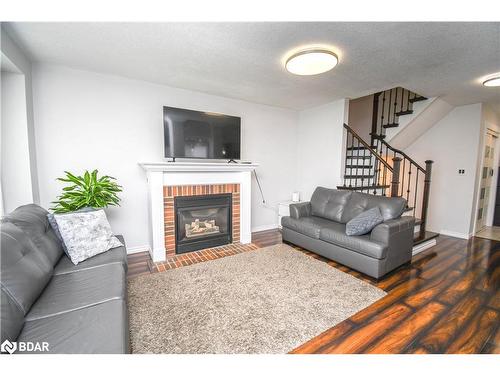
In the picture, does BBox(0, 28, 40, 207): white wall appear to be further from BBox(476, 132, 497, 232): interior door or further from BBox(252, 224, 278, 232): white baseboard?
BBox(476, 132, 497, 232): interior door

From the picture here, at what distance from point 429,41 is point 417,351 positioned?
8.50 feet

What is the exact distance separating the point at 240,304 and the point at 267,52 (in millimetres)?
2520

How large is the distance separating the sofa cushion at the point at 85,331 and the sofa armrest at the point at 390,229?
8.36ft

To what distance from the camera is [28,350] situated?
102cm

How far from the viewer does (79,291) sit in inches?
57.8

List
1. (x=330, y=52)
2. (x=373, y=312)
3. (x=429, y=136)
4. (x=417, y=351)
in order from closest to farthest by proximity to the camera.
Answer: (x=417, y=351) → (x=373, y=312) → (x=330, y=52) → (x=429, y=136)

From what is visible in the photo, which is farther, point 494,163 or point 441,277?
point 494,163

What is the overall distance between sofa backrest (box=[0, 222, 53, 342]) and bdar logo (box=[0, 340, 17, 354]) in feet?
0.07

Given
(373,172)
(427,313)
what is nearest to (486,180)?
(373,172)

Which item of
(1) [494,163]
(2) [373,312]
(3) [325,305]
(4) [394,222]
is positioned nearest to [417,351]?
(2) [373,312]

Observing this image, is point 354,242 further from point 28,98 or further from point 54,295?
point 28,98
